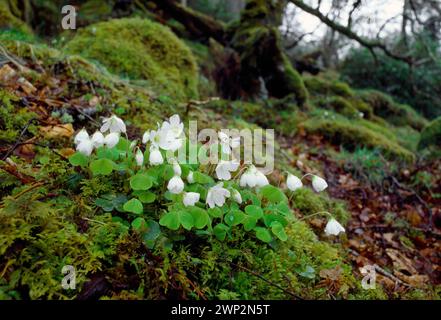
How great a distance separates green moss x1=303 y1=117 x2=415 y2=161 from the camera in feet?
22.6

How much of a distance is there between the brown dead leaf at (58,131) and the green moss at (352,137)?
18.5ft

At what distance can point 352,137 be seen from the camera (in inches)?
287

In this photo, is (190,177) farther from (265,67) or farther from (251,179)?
(265,67)

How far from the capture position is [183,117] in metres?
4.09

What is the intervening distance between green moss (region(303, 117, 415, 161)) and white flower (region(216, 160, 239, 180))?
5673mm

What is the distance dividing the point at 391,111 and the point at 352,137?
8163 millimetres

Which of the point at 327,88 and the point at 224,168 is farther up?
the point at 224,168

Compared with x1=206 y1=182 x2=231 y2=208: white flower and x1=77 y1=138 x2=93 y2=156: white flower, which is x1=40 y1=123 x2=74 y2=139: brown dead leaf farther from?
x1=206 y1=182 x2=231 y2=208: white flower

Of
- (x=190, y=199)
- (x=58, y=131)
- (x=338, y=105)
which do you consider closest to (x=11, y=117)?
(x=58, y=131)

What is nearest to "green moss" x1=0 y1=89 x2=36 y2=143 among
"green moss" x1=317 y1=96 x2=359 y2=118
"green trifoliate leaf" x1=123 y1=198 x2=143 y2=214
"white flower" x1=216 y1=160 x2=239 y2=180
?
"green trifoliate leaf" x1=123 y1=198 x2=143 y2=214

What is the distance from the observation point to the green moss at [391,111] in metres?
13.8

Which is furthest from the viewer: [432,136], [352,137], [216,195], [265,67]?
[265,67]
